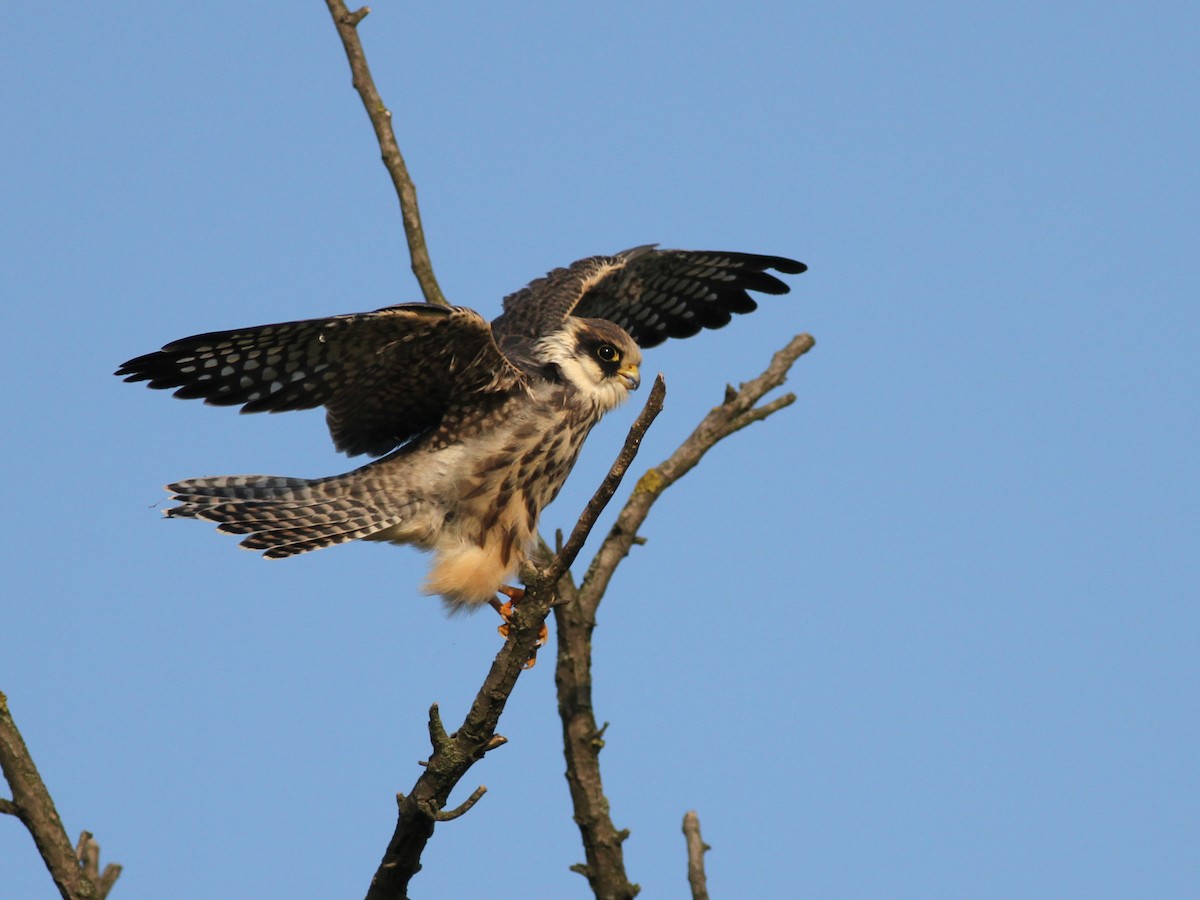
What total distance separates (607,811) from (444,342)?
75.2 inches

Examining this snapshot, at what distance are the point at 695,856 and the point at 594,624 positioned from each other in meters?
1.54

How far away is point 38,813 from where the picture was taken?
3.16m

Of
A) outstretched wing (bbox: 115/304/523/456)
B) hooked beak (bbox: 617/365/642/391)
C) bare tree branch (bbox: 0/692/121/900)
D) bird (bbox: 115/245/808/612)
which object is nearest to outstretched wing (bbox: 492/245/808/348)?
bird (bbox: 115/245/808/612)

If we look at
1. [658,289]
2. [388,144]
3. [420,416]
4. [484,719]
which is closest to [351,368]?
[420,416]

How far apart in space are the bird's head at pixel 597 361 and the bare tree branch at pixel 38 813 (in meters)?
2.46

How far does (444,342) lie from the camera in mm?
4449

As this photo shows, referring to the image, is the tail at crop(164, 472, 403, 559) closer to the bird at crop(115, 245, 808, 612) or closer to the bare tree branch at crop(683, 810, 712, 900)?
the bird at crop(115, 245, 808, 612)

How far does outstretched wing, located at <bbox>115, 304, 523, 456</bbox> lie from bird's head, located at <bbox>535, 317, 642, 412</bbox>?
310 mm

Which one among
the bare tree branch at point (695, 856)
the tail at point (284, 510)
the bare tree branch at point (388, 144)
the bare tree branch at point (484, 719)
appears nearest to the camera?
the bare tree branch at point (484, 719)

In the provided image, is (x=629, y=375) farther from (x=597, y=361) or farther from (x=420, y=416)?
(x=420, y=416)

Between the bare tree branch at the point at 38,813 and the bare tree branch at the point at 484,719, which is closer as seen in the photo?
the bare tree branch at the point at 38,813

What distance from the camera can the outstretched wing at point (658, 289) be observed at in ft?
19.1

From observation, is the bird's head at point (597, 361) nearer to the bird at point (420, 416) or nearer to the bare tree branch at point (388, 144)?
the bird at point (420, 416)

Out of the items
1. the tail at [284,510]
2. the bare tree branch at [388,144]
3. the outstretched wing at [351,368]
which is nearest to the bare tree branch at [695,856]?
the tail at [284,510]
